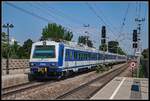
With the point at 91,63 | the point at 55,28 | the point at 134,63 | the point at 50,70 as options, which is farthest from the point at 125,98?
the point at 55,28

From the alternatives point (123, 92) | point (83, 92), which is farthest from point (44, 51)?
point (123, 92)

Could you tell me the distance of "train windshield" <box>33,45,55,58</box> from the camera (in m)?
27.9

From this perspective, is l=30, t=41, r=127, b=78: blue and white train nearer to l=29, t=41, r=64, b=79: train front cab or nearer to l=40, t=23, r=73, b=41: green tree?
l=29, t=41, r=64, b=79: train front cab

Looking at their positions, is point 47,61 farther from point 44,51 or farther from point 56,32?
point 56,32

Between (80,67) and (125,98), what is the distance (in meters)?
19.8

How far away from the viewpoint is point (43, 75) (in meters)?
28.0

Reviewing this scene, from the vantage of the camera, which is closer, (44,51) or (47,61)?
(47,61)

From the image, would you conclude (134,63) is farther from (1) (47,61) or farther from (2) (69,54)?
(1) (47,61)

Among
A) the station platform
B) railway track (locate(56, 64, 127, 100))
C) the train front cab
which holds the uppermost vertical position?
the train front cab

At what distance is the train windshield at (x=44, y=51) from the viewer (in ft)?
91.5

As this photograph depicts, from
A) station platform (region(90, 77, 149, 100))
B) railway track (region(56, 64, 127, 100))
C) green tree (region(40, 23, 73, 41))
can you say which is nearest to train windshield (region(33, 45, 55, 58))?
railway track (region(56, 64, 127, 100))

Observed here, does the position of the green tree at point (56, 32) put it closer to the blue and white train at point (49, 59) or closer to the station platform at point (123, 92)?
the blue and white train at point (49, 59)

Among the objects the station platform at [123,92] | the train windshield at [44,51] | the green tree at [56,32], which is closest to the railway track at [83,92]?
the station platform at [123,92]

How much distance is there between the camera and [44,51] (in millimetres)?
28297
